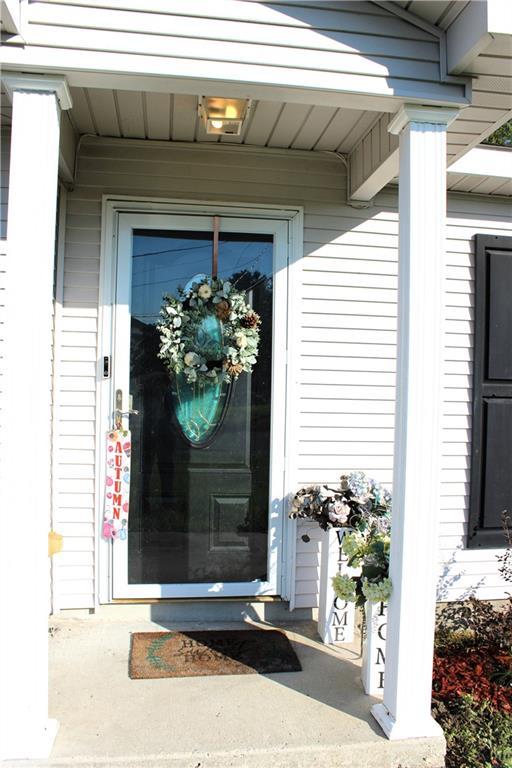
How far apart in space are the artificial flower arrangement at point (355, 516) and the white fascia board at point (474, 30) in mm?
1908

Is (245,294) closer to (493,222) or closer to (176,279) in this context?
(176,279)

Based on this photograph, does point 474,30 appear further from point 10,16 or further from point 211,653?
point 211,653

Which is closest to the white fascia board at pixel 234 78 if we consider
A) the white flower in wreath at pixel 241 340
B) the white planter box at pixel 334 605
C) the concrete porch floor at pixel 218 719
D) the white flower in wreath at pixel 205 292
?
the white flower in wreath at pixel 205 292

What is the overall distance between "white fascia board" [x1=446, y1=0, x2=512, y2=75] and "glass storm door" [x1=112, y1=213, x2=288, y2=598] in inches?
50.6

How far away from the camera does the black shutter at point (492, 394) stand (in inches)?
134

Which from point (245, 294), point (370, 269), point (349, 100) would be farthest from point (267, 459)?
point (349, 100)

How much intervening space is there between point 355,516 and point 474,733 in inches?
40.5

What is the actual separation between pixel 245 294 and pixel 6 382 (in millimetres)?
1521

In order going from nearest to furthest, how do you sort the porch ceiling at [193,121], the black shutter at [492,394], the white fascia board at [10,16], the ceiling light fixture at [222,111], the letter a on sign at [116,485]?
the white fascia board at [10,16]
the ceiling light fixture at [222,111]
the porch ceiling at [193,121]
the letter a on sign at [116,485]
the black shutter at [492,394]

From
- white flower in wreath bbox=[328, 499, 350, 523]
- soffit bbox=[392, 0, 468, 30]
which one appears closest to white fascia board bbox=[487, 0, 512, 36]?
soffit bbox=[392, 0, 468, 30]

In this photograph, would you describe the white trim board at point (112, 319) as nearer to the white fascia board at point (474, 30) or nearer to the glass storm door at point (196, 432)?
the glass storm door at point (196, 432)

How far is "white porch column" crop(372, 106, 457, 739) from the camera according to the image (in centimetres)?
215

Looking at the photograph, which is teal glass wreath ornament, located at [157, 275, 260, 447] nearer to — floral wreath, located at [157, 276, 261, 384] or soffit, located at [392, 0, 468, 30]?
floral wreath, located at [157, 276, 261, 384]

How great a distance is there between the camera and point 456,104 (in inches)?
84.9
